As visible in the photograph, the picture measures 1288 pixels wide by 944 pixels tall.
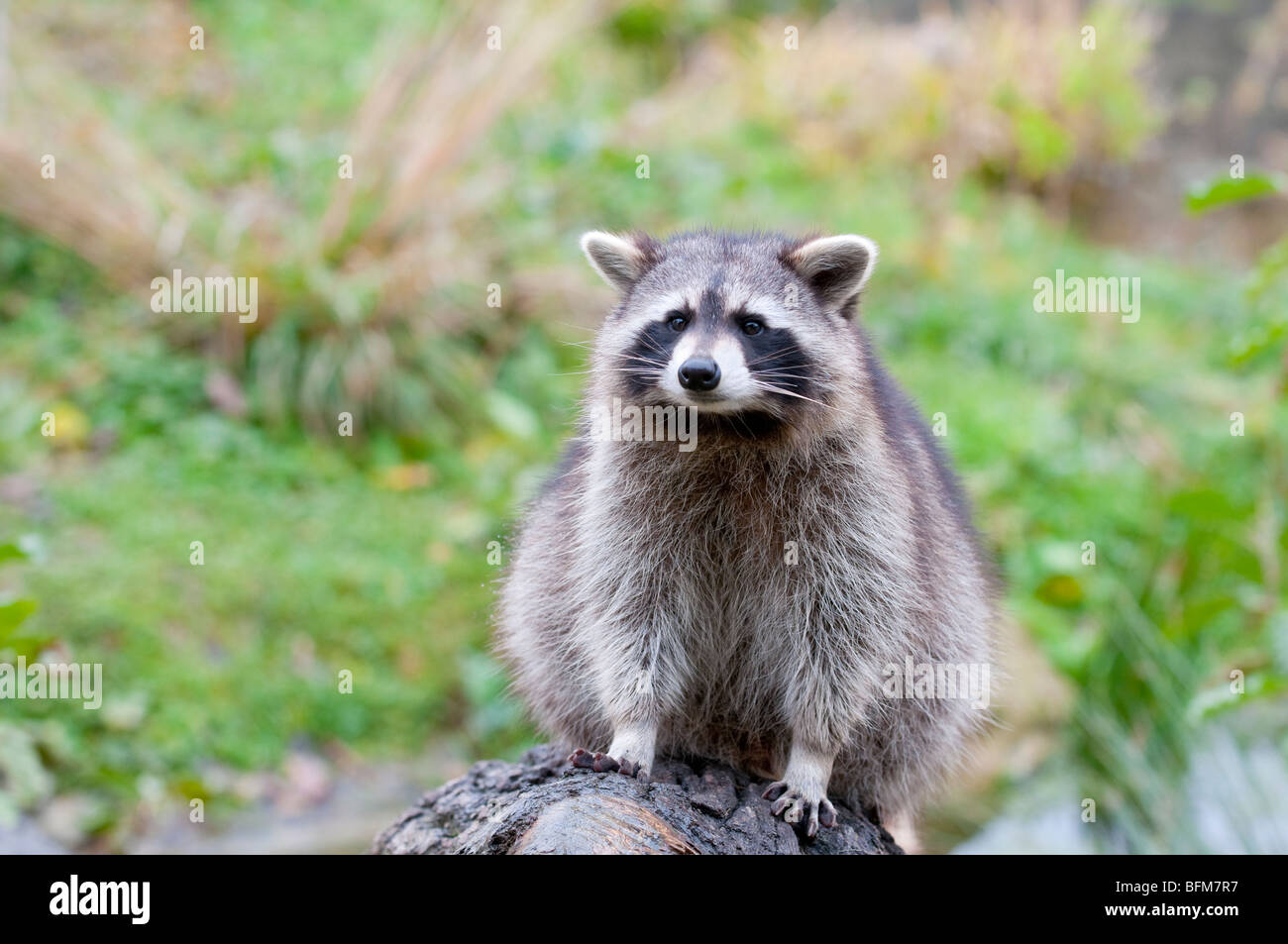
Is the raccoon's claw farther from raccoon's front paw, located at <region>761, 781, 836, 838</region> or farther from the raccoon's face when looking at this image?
the raccoon's face

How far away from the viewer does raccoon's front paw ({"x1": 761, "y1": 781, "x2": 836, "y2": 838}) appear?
4.01 meters

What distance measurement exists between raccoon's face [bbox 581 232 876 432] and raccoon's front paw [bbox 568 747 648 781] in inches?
47.4

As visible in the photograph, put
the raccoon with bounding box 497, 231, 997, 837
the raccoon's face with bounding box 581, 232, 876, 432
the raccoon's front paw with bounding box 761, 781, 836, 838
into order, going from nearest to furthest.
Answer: the raccoon's front paw with bounding box 761, 781, 836, 838
the raccoon's face with bounding box 581, 232, 876, 432
the raccoon with bounding box 497, 231, 997, 837

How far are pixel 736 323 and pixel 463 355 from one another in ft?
21.8

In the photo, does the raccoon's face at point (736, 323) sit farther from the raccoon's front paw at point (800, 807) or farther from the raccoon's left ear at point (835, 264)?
the raccoon's front paw at point (800, 807)

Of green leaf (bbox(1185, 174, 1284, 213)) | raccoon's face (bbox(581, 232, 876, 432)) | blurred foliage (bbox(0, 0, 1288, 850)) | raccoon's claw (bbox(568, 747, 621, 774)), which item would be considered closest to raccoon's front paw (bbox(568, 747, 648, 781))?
raccoon's claw (bbox(568, 747, 621, 774))

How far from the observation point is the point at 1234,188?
14.6ft

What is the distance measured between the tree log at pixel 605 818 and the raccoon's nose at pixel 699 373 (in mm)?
1290

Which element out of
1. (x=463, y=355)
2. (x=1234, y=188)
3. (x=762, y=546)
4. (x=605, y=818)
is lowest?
(x=605, y=818)

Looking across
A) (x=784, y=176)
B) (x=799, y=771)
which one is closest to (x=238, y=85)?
(x=784, y=176)

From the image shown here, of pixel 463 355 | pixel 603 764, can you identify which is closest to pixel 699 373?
pixel 603 764

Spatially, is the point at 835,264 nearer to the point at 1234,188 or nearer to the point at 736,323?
the point at 736,323

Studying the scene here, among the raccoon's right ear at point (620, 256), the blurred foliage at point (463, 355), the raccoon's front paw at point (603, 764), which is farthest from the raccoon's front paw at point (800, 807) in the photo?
the raccoon's right ear at point (620, 256)
